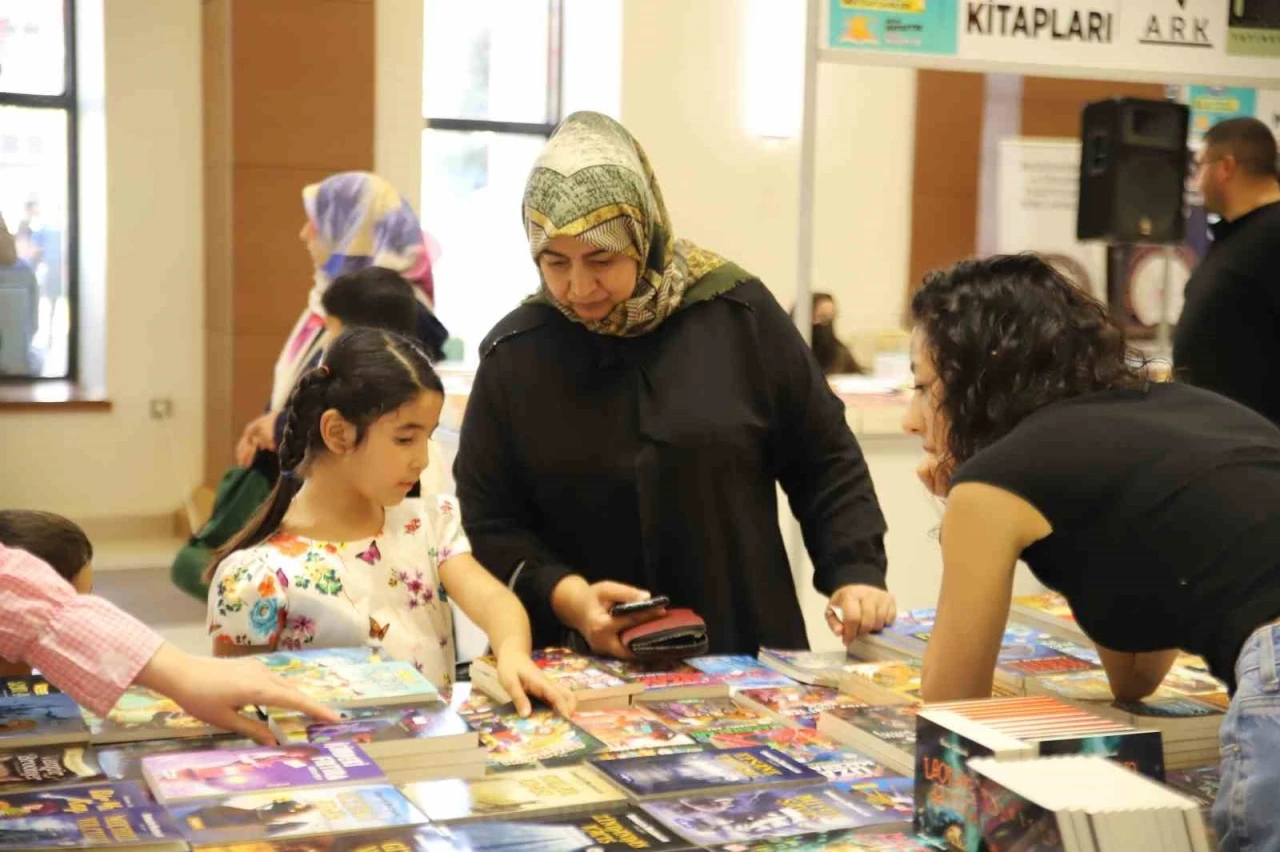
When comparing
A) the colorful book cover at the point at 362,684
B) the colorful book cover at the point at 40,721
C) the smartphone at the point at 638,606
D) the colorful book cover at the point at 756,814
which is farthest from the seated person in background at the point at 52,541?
the colorful book cover at the point at 756,814

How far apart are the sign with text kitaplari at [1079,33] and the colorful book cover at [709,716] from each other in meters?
2.55

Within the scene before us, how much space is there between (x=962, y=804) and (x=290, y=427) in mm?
1255

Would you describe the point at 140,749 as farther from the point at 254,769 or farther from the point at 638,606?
the point at 638,606

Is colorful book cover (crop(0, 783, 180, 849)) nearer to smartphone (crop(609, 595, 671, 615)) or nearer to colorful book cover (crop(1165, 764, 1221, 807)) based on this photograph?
smartphone (crop(609, 595, 671, 615))

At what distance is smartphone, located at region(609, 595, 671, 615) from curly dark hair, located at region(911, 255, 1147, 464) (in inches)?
19.5

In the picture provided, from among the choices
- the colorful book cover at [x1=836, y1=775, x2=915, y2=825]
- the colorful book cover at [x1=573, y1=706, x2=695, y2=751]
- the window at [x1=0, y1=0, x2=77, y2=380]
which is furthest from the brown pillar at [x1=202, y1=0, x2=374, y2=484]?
the colorful book cover at [x1=836, y1=775, x2=915, y2=825]

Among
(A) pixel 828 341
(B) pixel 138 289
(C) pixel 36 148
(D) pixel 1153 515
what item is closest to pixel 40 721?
(D) pixel 1153 515

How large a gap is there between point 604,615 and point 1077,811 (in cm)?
97

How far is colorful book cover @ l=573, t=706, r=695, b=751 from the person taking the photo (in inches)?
67.9

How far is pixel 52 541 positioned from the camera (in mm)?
2205

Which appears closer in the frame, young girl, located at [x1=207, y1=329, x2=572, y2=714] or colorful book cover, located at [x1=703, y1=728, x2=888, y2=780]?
colorful book cover, located at [x1=703, y1=728, x2=888, y2=780]

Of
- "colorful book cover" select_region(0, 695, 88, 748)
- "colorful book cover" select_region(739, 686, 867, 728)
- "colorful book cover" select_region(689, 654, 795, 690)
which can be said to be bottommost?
"colorful book cover" select_region(689, 654, 795, 690)

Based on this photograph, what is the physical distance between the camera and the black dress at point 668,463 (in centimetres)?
230

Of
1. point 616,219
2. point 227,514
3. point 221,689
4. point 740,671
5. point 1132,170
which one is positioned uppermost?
point 1132,170
